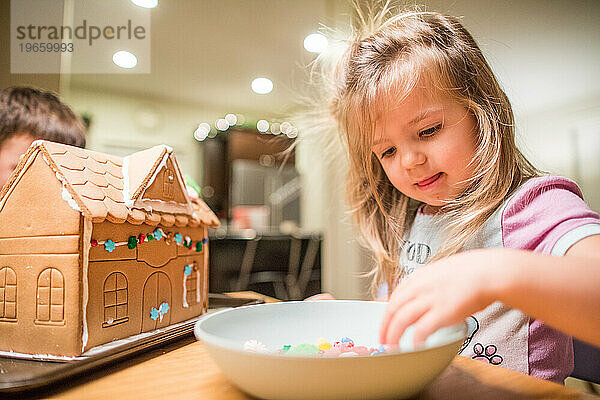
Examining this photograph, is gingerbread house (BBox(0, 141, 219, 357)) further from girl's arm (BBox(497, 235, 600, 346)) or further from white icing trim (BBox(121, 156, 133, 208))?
girl's arm (BBox(497, 235, 600, 346))

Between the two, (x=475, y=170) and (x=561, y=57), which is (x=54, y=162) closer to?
(x=475, y=170)

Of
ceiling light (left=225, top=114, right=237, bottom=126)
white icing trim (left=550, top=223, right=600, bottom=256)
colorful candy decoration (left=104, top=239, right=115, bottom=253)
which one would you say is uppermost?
ceiling light (left=225, top=114, right=237, bottom=126)

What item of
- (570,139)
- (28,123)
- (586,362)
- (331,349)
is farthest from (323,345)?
(570,139)

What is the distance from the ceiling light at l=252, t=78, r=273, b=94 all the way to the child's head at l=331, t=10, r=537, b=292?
3.38 metres

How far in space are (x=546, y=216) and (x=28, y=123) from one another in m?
0.93

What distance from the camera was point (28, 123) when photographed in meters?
0.88

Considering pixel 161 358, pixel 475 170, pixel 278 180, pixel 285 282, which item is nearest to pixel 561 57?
pixel 475 170

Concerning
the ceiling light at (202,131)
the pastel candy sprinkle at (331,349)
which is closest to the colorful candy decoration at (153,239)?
the pastel candy sprinkle at (331,349)

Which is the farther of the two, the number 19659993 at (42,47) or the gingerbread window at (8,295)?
the number 19659993 at (42,47)

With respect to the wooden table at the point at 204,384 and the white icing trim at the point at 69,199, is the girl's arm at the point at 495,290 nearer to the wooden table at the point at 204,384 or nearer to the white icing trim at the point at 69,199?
the wooden table at the point at 204,384

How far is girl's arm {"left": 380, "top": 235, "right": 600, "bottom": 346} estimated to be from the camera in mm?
385

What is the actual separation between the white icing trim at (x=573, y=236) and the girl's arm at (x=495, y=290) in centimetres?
11

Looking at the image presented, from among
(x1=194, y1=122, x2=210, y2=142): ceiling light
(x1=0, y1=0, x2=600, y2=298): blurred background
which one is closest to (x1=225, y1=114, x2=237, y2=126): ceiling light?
(x1=0, y1=0, x2=600, y2=298): blurred background

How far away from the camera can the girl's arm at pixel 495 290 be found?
1.26 ft
